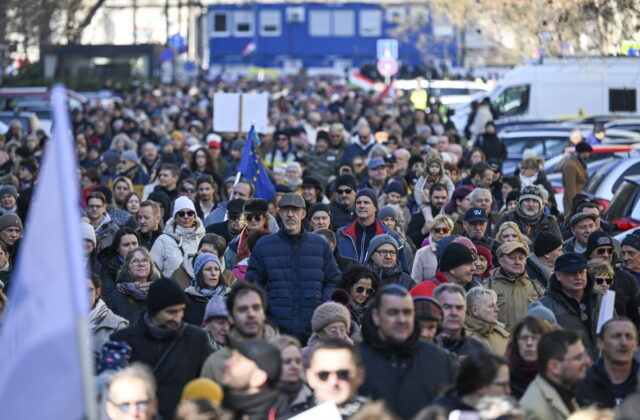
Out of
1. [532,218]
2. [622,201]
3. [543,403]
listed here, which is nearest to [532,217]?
[532,218]

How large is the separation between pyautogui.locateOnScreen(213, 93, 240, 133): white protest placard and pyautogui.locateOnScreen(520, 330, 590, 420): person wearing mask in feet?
45.2

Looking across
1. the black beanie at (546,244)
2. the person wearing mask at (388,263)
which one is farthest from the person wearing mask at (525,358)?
the black beanie at (546,244)

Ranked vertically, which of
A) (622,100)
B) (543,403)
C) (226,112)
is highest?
(622,100)

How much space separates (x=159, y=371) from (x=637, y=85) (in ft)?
94.8

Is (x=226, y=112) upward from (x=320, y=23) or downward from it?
downward

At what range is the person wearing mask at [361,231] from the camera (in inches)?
538

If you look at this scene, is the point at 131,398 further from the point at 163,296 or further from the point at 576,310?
the point at 576,310

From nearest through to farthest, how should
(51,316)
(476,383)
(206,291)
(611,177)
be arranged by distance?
(51,316)
(476,383)
(206,291)
(611,177)

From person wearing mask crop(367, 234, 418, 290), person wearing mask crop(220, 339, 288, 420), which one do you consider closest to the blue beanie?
person wearing mask crop(367, 234, 418, 290)

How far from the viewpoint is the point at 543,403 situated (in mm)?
7809

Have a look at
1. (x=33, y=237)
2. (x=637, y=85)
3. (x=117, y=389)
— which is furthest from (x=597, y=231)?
(x=637, y=85)

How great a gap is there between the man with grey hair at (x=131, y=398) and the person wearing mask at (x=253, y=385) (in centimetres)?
46

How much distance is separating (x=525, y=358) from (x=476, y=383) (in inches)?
47.6

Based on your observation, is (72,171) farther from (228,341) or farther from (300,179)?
(300,179)
